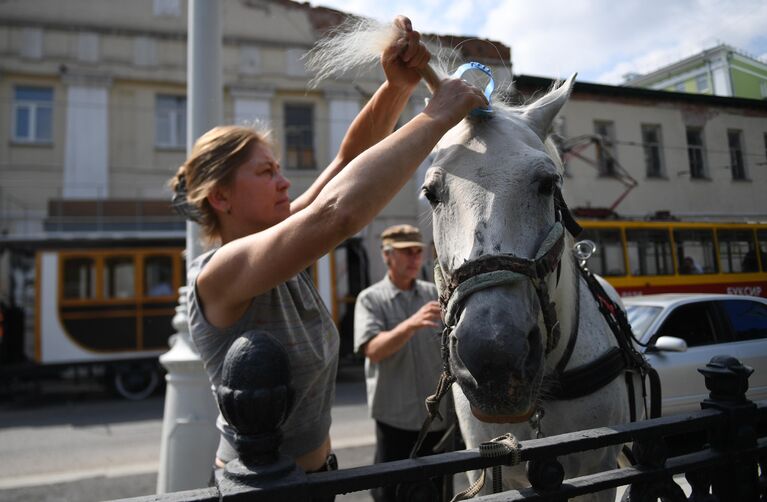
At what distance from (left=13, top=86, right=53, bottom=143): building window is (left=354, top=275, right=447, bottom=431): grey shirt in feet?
47.4

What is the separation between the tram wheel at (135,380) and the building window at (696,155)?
9.70 metres

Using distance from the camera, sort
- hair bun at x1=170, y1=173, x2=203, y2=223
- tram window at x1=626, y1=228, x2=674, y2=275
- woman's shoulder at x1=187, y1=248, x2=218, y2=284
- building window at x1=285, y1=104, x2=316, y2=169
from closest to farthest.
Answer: woman's shoulder at x1=187, y1=248, x2=218, y2=284, hair bun at x1=170, y1=173, x2=203, y2=223, tram window at x1=626, y1=228, x2=674, y2=275, building window at x1=285, y1=104, x2=316, y2=169

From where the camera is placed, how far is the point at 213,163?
4.87 ft

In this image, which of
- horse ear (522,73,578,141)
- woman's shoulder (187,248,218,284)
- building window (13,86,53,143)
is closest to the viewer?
woman's shoulder (187,248,218,284)

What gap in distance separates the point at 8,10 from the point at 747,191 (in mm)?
17416

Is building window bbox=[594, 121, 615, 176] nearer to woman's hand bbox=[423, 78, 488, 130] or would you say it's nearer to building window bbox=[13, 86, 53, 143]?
woman's hand bbox=[423, 78, 488, 130]

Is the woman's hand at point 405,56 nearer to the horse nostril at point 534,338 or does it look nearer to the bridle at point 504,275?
the bridle at point 504,275

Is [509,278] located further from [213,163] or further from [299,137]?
[299,137]

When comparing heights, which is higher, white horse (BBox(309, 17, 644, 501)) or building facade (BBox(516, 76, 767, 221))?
building facade (BBox(516, 76, 767, 221))

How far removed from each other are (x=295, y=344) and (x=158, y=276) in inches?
371

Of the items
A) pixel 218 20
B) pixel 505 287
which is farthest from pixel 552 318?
pixel 218 20

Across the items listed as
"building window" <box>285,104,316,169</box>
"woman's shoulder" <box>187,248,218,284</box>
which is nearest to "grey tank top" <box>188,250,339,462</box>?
"woman's shoulder" <box>187,248,218,284</box>

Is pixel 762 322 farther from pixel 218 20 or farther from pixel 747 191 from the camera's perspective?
pixel 218 20

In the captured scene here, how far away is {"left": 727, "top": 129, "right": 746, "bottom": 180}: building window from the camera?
6.57ft
